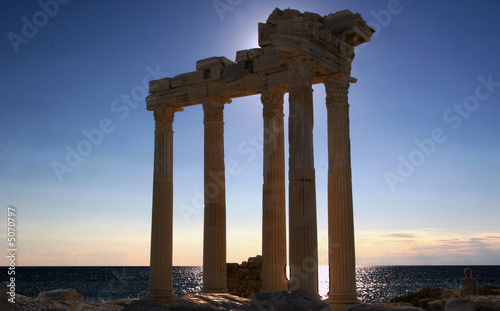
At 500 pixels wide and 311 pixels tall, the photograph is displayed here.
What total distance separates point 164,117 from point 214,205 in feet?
25.2

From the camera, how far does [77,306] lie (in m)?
23.8

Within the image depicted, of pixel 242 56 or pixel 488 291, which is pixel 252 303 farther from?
pixel 488 291

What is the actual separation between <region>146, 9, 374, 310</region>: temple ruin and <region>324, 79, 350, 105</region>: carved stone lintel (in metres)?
0.05

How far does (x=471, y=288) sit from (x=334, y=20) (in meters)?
15.0

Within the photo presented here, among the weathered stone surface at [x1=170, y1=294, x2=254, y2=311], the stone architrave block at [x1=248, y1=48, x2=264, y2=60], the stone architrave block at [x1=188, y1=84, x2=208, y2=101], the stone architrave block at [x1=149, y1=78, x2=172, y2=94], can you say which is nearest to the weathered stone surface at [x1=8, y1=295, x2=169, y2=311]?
the weathered stone surface at [x1=170, y1=294, x2=254, y2=311]

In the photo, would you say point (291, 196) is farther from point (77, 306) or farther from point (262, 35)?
point (77, 306)

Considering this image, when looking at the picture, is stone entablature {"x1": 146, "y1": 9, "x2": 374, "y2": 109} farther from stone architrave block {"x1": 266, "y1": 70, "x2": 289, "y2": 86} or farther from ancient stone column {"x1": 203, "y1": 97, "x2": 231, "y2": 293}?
ancient stone column {"x1": 203, "y1": 97, "x2": 231, "y2": 293}

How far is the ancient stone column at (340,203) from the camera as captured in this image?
2855 centimetres

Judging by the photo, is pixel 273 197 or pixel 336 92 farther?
pixel 273 197

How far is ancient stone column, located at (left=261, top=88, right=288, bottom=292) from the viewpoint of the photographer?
3105 centimetres

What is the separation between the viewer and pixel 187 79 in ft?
123

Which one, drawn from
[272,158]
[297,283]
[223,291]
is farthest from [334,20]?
[223,291]

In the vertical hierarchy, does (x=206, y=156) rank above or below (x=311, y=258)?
above

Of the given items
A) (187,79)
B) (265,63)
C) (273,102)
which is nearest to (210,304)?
(273,102)
